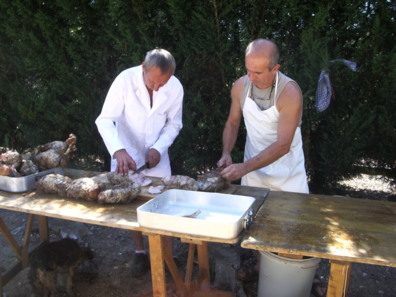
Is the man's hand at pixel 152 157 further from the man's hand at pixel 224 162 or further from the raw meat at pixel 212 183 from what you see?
the raw meat at pixel 212 183

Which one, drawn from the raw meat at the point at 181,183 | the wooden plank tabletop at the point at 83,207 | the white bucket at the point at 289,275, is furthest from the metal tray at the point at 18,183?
the white bucket at the point at 289,275

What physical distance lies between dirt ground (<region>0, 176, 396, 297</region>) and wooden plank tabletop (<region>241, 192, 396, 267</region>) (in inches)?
43.8

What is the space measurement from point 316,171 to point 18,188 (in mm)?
3238

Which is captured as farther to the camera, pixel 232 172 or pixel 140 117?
pixel 140 117

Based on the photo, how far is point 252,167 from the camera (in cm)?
283

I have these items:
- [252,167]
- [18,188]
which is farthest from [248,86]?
[18,188]

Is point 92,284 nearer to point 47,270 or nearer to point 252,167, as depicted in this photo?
point 47,270

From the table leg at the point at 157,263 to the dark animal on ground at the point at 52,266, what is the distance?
1.15 meters

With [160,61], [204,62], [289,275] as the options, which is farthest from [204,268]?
[204,62]

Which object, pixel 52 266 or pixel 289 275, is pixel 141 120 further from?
pixel 289 275

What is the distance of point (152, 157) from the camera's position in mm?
3281

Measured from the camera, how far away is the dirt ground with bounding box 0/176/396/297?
332cm

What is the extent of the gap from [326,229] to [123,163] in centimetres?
167

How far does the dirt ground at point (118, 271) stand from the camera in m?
3.32
